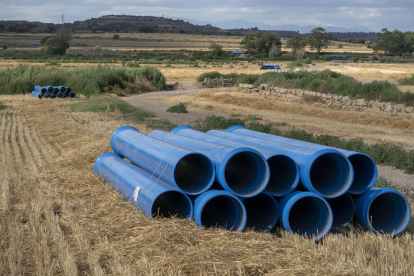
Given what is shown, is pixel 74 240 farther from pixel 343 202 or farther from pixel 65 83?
pixel 65 83

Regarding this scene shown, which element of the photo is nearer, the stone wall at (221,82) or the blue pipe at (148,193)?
the blue pipe at (148,193)

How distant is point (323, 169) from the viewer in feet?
21.9

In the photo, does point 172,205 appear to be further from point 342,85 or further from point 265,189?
point 342,85

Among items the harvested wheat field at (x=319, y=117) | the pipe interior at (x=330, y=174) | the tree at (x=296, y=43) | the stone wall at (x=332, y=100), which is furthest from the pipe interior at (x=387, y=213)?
the tree at (x=296, y=43)

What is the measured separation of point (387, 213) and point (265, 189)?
2038 mm

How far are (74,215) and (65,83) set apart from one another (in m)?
27.6

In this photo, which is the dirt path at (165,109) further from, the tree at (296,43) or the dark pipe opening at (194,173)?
the tree at (296,43)

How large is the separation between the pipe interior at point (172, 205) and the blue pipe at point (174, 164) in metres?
0.16

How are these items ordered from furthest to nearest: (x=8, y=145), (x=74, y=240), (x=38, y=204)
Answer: (x=8, y=145), (x=38, y=204), (x=74, y=240)

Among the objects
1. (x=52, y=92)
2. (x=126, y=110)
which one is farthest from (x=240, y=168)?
(x=52, y=92)

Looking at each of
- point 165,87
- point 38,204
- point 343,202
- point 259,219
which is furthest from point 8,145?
point 165,87

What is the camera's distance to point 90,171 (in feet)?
29.8

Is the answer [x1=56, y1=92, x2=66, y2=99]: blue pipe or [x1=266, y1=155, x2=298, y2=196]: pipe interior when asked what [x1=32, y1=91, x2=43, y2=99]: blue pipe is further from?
[x1=266, y1=155, x2=298, y2=196]: pipe interior

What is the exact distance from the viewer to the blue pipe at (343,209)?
21.1ft
